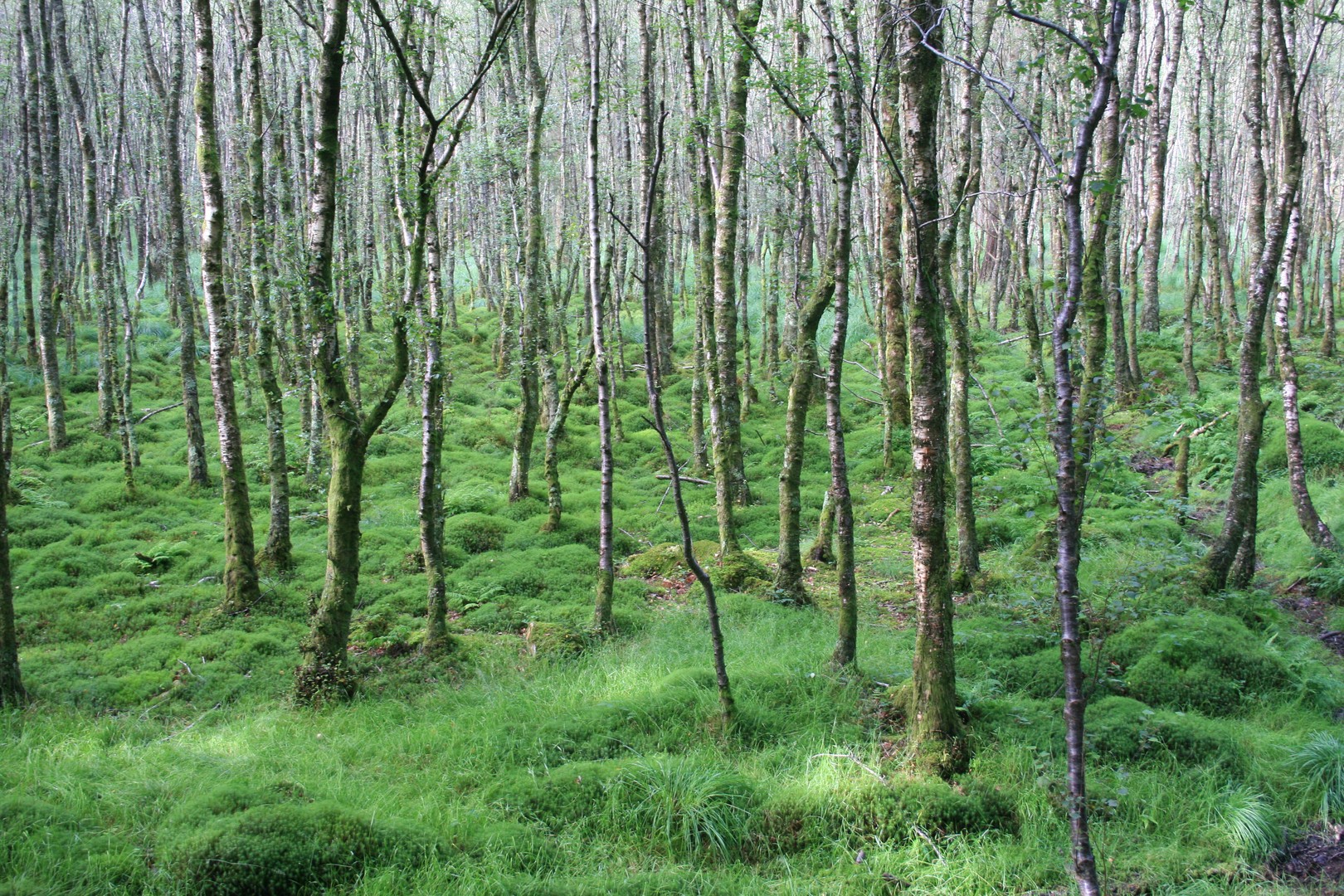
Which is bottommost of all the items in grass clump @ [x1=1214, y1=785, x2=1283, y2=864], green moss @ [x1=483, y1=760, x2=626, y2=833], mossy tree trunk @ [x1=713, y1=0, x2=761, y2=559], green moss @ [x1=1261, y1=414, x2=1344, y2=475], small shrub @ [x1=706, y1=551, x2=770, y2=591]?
grass clump @ [x1=1214, y1=785, x2=1283, y2=864]

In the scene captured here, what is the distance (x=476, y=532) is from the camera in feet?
38.9

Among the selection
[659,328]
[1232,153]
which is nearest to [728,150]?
[659,328]

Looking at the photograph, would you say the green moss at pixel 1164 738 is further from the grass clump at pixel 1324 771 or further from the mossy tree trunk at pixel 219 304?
the mossy tree trunk at pixel 219 304

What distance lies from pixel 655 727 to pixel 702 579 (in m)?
1.26

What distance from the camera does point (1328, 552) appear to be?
8453mm

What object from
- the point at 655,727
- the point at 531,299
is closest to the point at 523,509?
the point at 531,299

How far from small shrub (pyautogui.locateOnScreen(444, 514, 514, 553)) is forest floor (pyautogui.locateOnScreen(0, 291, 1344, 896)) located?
83mm

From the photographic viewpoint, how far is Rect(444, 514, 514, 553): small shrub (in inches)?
458

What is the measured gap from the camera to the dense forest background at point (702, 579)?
4.42 meters

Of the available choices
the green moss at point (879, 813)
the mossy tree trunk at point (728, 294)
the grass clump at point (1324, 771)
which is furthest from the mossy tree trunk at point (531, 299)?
the grass clump at point (1324, 771)

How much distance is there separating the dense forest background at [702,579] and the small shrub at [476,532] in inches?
2.6

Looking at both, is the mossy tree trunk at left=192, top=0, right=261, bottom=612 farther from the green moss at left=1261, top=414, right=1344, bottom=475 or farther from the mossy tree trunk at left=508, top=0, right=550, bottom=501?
the green moss at left=1261, top=414, right=1344, bottom=475

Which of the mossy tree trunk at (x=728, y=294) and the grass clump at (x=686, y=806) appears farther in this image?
the mossy tree trunk at (x=728, y=294)

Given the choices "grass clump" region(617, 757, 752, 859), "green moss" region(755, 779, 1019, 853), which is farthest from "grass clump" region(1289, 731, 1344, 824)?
"grass clump" region(617, 757, 752, 859)
